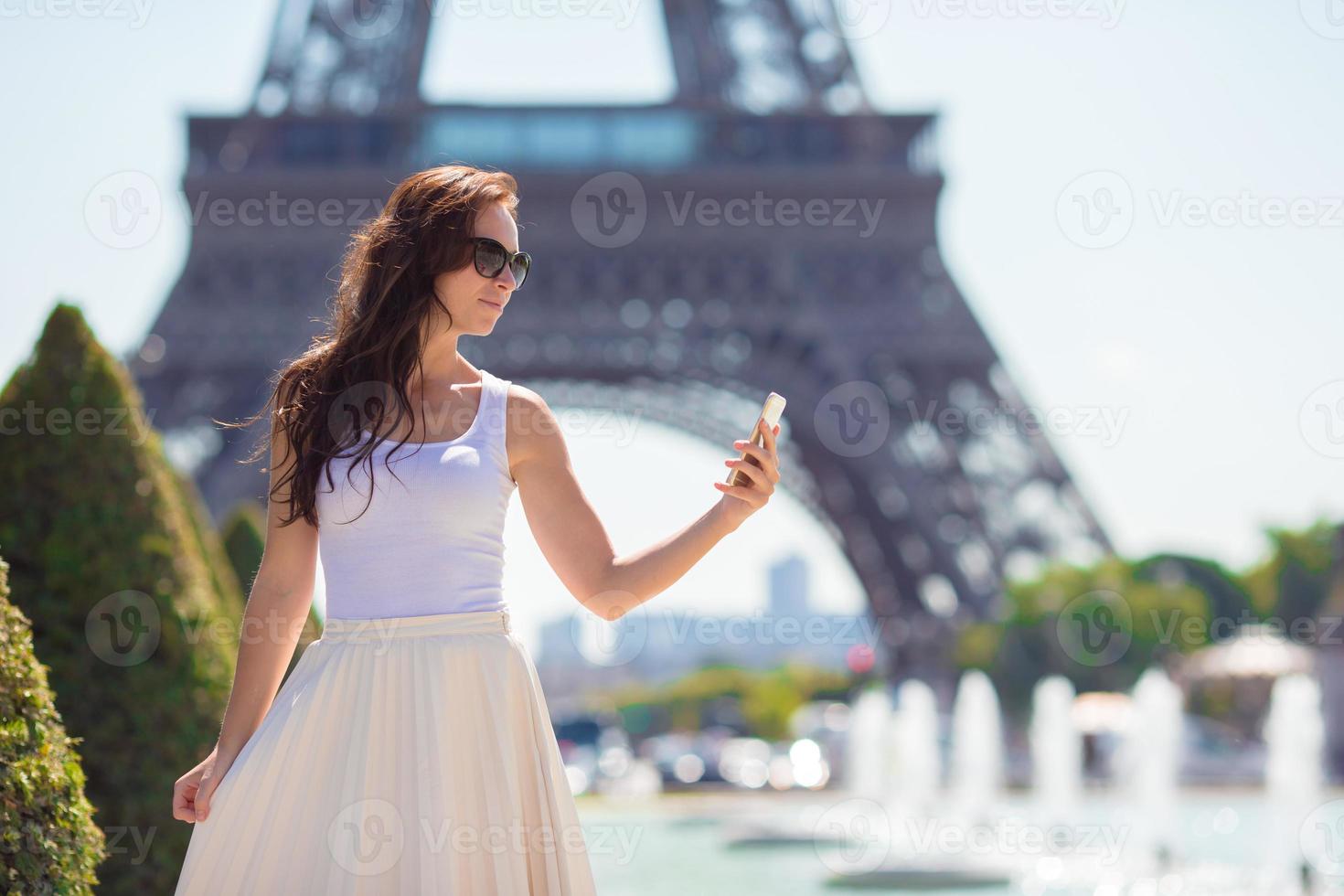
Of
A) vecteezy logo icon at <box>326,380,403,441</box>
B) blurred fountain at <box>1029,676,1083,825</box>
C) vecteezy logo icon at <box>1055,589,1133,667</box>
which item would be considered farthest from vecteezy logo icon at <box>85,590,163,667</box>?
vecteezy logo icon at <box>1055,589,1133,667</box>

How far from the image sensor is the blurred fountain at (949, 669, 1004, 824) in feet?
66.6

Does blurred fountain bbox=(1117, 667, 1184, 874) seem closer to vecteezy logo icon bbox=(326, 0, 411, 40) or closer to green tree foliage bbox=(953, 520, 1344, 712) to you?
green tree foliage bbox=(953, 520, 1344, 712)

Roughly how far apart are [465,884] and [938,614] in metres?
25.0

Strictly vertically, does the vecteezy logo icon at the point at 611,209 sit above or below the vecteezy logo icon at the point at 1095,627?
above

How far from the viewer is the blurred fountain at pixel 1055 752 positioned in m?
18.8

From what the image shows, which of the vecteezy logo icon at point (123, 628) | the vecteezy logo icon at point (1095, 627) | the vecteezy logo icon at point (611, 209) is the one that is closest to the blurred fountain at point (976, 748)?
the vecteezy logo icon at point (1095, 627)

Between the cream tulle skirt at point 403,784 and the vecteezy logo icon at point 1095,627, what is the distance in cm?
2413

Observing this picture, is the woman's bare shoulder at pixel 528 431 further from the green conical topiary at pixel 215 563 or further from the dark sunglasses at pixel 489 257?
the green conical topiary at pixel 215 563

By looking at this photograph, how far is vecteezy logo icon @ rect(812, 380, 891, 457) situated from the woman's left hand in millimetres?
22123

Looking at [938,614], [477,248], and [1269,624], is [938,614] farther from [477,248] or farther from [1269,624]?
[477,248]

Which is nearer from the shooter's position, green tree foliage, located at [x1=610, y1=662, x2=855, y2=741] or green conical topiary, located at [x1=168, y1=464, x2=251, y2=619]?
green conical topiary, located at [x1=168, y1=464, x2=251, y2=619]

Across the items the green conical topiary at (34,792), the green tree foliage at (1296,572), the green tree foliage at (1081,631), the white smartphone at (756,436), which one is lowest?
the green conical topiary at (34,792)

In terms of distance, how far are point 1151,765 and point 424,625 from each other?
57.7 feet

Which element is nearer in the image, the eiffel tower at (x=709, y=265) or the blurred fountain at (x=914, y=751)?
the blurred fountain at (x=914, y=751)
